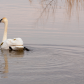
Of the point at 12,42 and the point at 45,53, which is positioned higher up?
the point at 12,42

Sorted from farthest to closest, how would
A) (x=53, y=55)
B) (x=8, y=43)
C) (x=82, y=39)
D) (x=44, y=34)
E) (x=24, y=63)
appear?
(x=44, y=34) < (x=82, y=39) < (x=8, y=43) < (x=53, y=55) < (x=24, y=63)

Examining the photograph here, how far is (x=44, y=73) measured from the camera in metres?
6.44

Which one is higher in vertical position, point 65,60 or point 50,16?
point 50,16

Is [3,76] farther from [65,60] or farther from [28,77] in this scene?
[65,60]

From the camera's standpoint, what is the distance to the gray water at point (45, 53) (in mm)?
6156

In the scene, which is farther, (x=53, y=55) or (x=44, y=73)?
(x=53, y=55)

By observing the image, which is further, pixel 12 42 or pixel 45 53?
pixel 12 42

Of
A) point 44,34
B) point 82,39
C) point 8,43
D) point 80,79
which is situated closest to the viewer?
point 80,79

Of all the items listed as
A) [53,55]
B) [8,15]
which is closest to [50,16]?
[8,15]

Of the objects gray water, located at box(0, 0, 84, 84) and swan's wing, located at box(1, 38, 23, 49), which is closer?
→ gray water, located at box(0, 0, 84, 84)

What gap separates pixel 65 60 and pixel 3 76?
236 cm

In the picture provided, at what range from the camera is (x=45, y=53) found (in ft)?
29.2

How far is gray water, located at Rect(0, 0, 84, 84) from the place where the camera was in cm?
616

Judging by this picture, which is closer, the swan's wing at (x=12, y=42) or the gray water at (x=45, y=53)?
the gray water at (x=45, y=53)
